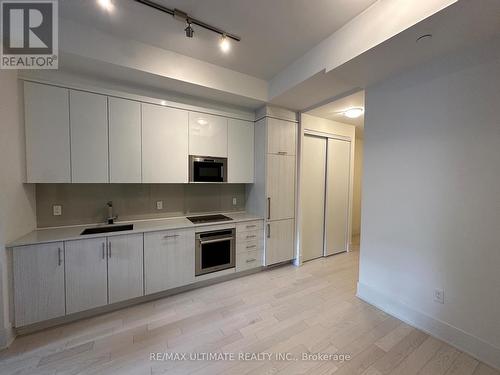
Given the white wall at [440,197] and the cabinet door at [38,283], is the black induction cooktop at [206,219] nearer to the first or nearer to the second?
the cabinet door at [38,283]

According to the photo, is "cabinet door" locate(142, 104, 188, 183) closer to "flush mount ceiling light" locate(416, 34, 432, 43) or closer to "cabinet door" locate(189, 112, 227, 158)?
"cabinet door" locate(189, 112, 227, 158)

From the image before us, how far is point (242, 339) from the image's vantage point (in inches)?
72.9

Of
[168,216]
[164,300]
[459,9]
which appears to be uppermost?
[459,9]

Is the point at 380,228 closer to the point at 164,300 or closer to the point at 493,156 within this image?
the point at 493,156

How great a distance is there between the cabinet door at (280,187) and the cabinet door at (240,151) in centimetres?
35

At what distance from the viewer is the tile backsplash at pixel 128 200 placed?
2.33 meters

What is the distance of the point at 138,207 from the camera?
9.12 ft

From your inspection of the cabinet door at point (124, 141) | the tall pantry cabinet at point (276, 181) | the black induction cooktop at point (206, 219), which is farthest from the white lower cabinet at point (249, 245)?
the cabinet door at point (124, 141)

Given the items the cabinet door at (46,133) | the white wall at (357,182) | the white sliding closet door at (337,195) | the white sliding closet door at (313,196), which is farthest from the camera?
the white wall at (357,182)

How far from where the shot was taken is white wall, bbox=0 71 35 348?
1.69 m

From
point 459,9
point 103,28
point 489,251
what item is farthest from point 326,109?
point 103,28

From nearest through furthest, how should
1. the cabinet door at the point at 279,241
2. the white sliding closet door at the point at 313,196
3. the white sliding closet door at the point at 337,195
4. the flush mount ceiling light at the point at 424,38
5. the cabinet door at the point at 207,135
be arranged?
the flush mount ceiling light at the point at 424,38 < the cabinet door at the point at 207,135 < the cabinet door at the point at 279,241 < the white sliding closet door at the point at 313,196 < the white sliding closet door at the point at 337,195

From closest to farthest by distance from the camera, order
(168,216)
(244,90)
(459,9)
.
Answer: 1. (459,9)
2. (244,90)
3. (168,216)

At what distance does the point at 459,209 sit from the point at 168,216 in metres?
3.26
